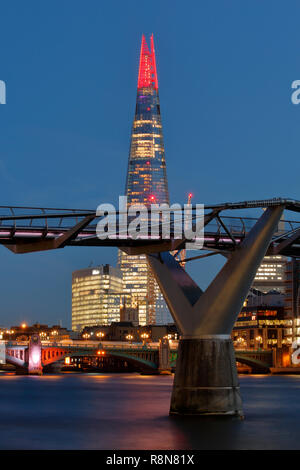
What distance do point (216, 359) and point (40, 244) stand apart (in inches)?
527

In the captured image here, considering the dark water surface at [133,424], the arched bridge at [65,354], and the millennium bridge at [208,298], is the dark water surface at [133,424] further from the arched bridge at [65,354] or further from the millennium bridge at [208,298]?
the arched bridge at [65,354]

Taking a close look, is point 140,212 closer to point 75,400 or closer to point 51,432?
point 51,432

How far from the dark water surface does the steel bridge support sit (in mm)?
1358

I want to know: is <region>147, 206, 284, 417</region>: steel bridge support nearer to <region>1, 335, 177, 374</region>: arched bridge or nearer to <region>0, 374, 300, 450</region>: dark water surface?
<region>0, 374, 300, 450</region>: dark water surface

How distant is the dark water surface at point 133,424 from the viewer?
5347 cm

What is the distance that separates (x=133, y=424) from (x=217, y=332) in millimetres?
15566

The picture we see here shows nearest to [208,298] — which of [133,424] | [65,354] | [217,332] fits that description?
[217,332]

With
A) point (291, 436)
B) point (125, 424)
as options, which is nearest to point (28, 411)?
point (125, 424)

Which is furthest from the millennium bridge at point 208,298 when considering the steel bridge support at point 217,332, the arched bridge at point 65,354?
the arched bridge at point 65,354

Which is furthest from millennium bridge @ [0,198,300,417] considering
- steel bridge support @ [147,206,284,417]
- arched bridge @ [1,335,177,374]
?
arched bridge @ [1,335,177,374]

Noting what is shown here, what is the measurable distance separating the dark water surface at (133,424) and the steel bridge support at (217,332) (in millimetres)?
1358

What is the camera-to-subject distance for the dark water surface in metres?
53.5

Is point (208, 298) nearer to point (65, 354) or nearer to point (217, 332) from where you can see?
point (217, 332)

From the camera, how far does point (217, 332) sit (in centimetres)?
5600
